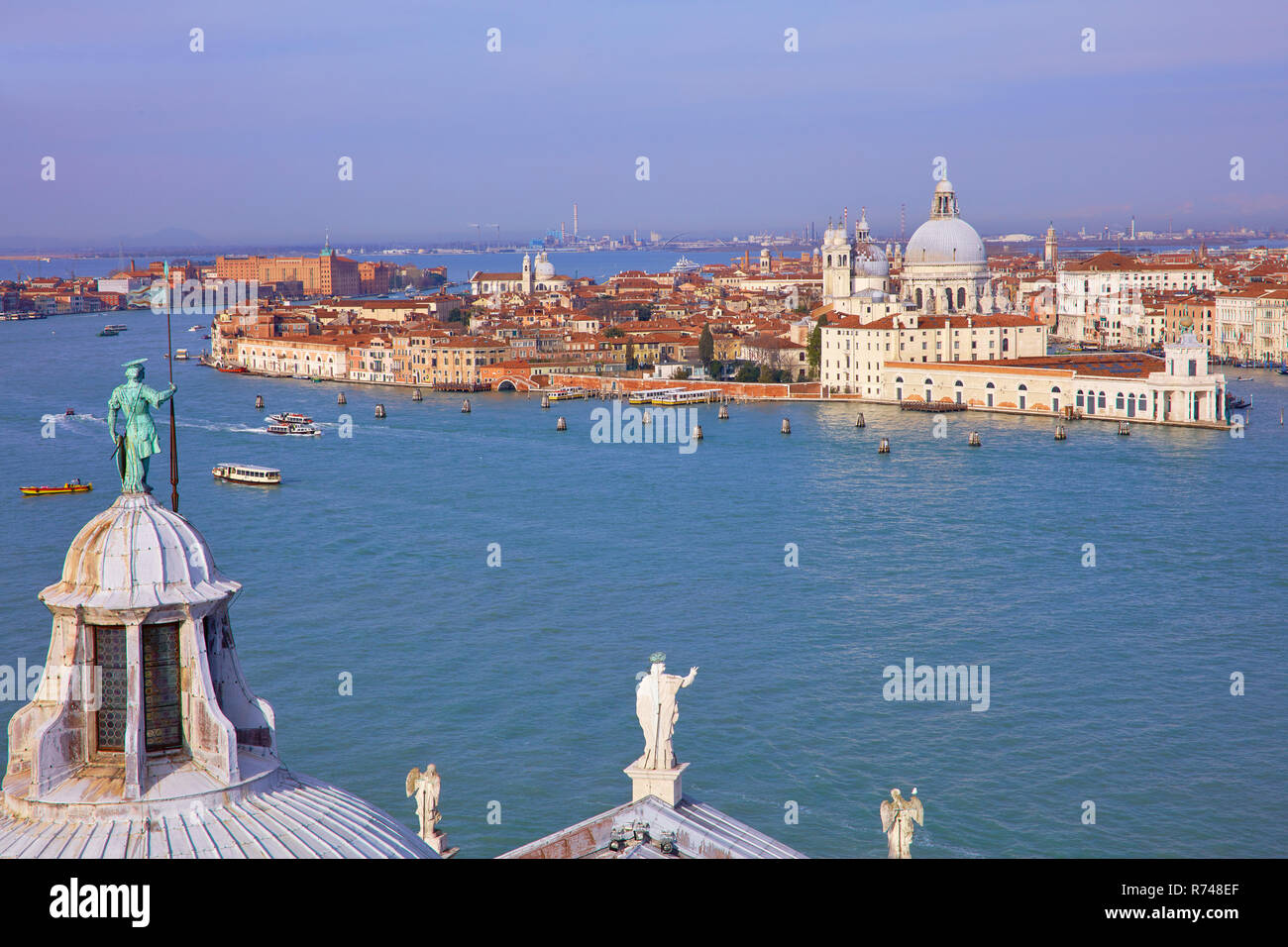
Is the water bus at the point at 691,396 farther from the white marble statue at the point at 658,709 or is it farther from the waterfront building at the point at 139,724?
the waterfront building at the point at 139,724

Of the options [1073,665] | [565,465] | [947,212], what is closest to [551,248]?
[947,212]

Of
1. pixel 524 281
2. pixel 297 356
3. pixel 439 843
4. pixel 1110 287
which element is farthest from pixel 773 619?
pixel 524 281

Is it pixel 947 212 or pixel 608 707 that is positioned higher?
pixel 947 212

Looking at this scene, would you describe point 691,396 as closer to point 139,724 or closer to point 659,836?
point 659,836

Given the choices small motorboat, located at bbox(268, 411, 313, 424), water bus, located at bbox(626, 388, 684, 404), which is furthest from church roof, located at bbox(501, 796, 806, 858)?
water bus, located at bbox(626, 388, 684, 404)

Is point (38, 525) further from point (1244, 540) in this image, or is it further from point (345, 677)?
point (1244, 540)

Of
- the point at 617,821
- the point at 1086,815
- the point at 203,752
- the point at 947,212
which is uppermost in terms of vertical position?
the point at 947,212

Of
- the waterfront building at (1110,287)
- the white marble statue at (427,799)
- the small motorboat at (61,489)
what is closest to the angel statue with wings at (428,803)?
the white marble statue at (427,799)

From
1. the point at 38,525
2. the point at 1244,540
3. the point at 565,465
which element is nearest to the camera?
the point at 1244,540
